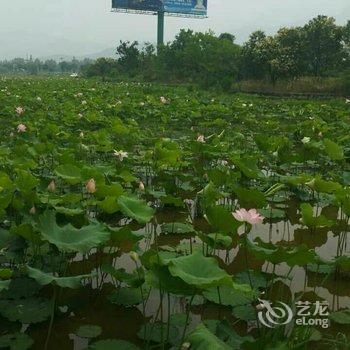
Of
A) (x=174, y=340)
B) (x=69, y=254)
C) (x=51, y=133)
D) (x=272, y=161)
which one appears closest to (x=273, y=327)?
(x=174, y=340)

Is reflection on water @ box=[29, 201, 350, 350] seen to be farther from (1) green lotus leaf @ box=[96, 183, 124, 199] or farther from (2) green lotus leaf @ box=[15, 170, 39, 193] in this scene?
(2) green lotus leaf @ box=[15, 170, 39, 193]

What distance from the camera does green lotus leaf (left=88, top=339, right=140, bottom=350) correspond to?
6.84ft

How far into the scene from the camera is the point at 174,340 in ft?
7.10

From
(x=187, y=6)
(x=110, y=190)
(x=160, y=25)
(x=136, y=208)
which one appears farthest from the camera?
(x=187, y=6)

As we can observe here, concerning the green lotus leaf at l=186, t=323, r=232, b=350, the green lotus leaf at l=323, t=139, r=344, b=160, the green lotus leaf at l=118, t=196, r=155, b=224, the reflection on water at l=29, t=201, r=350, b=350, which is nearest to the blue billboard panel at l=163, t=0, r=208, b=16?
the green lotus leaf at l=323, t=139, r=344, b=160

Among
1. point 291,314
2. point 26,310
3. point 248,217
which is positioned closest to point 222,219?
point 248,217

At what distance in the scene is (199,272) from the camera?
5.68 feet

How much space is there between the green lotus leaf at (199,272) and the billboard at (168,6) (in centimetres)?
3983

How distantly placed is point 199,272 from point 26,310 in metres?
1.04

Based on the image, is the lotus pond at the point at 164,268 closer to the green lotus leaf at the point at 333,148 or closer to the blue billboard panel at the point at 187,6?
the green lotus leaf at the point at 333,148

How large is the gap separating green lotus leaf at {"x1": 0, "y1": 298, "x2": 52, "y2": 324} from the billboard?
1547 inches

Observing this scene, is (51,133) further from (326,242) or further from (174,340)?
(174,340)

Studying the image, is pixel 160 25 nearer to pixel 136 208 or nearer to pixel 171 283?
pixel 136 208

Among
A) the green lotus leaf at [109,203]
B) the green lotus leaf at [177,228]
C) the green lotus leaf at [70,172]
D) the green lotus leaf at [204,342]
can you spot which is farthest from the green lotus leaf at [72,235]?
the green lotus leaf at [177,228]
